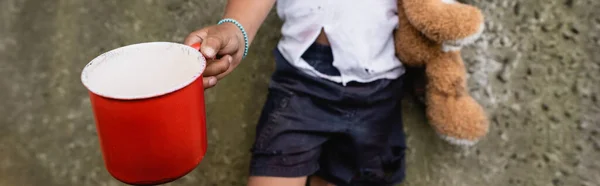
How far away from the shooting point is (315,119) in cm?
98

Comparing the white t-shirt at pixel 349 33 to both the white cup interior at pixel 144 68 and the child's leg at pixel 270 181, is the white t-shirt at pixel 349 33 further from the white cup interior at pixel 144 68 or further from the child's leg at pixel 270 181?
the white cup interior at pixel 144 68

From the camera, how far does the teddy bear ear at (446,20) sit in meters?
0.87

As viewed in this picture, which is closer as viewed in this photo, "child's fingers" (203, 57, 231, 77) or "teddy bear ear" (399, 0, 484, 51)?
"child's fingers" (203, 57, 231, 77)

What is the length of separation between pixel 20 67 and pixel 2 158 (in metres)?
0.23

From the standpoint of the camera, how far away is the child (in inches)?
36.9

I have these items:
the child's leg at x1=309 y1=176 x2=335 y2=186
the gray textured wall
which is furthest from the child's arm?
the child's leg at x1=309 y1=176 x2=335 y2=186

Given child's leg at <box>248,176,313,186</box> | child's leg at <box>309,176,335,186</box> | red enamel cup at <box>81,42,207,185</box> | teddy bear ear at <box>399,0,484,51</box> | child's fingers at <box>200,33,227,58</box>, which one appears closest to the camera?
red enamel cup at <box>81,42,207,185</box>

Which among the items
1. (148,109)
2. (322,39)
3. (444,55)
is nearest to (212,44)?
(148,109)

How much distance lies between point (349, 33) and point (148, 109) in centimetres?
49

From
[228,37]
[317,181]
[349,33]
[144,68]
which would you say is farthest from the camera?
[317,181]

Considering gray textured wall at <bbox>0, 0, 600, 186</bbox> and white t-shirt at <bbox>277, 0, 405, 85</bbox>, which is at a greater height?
white t-shirt at <bbox>277, 0, 405, 85</bbox>

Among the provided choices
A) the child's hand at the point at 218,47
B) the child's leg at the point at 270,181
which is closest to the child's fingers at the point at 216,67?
the child's hand at the point at 218,47

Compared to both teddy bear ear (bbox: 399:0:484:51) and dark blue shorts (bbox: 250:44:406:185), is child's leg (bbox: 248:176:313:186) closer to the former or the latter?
dark blue shorts (bbox: 250:44:406:185)

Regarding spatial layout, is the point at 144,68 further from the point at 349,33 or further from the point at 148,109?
the point at 349,33
